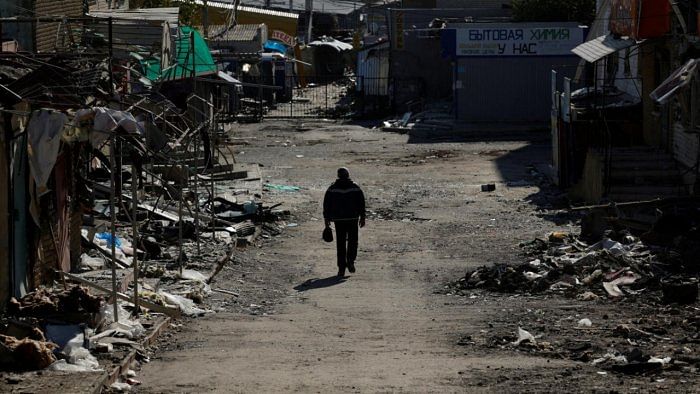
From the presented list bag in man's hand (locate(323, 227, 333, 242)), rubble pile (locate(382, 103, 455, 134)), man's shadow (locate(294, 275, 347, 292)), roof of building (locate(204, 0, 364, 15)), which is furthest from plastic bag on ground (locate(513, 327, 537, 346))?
roof of building (locate(204, 0, 364, 15))

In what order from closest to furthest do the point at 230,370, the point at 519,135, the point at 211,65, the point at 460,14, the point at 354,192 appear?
the point at 230,370, the point at 354,192, the point at 211,65, the point at 519,135, the point at 460,14

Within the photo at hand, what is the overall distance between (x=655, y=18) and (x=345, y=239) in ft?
32.4

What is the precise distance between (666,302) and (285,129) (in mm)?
32102

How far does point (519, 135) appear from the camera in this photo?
4219 centimetres

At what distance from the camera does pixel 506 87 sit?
145 ft

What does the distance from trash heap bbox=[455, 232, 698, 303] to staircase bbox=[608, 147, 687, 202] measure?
5342 millimetres

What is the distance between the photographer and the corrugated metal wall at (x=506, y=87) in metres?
43.9

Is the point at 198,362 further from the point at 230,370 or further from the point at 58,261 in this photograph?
the point at 58,261

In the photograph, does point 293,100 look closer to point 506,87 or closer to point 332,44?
point 332,44

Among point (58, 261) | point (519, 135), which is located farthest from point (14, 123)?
point (519, 135)

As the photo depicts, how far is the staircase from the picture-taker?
24.2 m

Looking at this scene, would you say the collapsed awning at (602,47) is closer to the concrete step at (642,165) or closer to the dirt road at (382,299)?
the concrete step at (642,165)

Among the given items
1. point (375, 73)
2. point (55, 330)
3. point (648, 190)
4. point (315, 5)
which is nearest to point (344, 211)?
point (55, 330)

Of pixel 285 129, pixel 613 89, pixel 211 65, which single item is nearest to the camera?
pixel 211 65
